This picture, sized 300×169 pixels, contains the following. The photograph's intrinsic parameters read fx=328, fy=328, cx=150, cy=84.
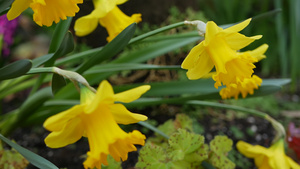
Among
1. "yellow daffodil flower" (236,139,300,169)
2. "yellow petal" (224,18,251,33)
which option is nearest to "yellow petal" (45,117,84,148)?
"yellow petal" (224,18,251,33)

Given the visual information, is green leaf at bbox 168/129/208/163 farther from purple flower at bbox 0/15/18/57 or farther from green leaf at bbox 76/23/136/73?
purple flower at bbox 0/15/18/57

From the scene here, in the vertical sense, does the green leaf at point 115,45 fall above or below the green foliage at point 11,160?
above

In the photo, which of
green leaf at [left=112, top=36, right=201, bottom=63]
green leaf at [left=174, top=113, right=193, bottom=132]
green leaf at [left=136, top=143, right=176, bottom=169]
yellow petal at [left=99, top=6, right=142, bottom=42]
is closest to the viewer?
green leaf at [left=136, top=143, right=176, bottom=169]

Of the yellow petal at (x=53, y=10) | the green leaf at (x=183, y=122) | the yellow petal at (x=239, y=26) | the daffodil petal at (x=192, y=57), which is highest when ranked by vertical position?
the yellow petal at (x=53, y=10)

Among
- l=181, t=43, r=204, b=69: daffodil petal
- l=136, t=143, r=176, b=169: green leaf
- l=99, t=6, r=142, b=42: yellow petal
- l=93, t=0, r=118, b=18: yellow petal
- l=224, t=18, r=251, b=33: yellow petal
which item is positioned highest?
l=93, t=0, r=118, b=18: yellow petal

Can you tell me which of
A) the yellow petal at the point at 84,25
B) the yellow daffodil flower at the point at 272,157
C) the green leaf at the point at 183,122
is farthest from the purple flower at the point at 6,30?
the yellow daffodil flower at the point at 272,157

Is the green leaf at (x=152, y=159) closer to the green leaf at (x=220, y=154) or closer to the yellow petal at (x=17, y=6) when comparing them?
the green leaf at (x=220, y=154)

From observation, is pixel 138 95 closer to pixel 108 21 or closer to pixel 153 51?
pixel 108 21
